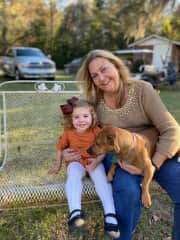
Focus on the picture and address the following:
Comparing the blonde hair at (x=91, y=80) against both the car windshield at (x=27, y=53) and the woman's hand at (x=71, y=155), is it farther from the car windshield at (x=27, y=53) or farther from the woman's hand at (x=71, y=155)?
the car windshield at (x=27, y=53)

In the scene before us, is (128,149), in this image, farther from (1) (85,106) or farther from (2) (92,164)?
(1) (85,106)

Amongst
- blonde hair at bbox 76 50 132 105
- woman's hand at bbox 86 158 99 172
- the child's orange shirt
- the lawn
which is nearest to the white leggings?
woman's hand at bbox 86 158 99 172

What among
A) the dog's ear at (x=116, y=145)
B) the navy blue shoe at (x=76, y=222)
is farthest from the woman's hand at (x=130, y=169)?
the navy blue shoe at (x=76, y=222)

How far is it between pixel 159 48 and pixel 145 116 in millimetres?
29397

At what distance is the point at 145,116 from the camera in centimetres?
269

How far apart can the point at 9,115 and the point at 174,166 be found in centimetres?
193

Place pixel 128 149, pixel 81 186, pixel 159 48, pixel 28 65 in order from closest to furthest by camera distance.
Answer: pixel 128 149 < pixel 81 186 < pixel 28 65 < pixel 159 48

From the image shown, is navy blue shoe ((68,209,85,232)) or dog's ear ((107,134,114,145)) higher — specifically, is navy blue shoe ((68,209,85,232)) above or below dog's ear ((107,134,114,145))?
below

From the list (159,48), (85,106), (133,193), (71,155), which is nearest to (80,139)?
(71,155)

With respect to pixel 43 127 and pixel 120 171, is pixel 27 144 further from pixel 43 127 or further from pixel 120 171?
pixel 120 171

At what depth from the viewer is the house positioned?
29.4m

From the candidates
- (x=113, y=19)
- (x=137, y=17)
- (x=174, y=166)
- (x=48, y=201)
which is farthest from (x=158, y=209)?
(x=113, y=19)

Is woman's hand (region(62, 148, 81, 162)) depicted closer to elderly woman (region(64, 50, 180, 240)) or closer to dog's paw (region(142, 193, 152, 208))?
elderly woman (region(64, 50, 180, 240))

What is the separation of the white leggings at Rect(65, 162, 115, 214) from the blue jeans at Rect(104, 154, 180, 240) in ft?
0.18
